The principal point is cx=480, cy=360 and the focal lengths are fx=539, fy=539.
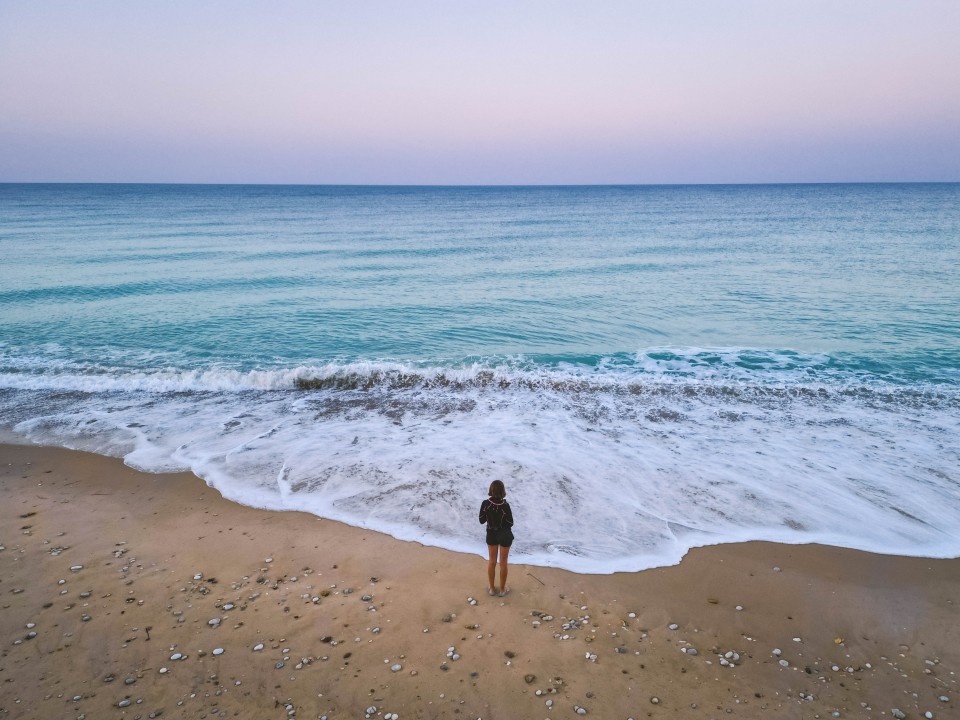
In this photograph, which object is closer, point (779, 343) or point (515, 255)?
point (779, 343)

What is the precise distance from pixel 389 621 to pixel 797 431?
10.9m

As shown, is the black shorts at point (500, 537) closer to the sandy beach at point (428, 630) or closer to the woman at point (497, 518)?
the woman at point (497, 518)

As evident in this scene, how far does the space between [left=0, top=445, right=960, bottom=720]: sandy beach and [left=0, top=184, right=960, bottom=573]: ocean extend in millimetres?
920

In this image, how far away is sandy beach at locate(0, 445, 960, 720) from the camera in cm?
592

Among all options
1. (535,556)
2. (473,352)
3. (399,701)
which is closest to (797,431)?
(535,556)

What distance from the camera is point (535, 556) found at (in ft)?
28.1

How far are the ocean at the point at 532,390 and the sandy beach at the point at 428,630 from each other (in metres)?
0.92

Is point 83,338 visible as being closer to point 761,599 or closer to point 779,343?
point 761,599

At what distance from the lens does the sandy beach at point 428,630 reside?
592 cm

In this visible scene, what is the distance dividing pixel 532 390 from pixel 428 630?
965 cm

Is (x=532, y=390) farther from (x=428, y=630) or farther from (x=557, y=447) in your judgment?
(x=428, y=630)

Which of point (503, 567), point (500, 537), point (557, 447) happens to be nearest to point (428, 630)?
point (503, 567)

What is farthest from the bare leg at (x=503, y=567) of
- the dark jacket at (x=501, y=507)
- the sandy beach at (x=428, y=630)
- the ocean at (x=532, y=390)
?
the ocean at (x=532, y=390)

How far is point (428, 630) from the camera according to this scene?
6922mm
